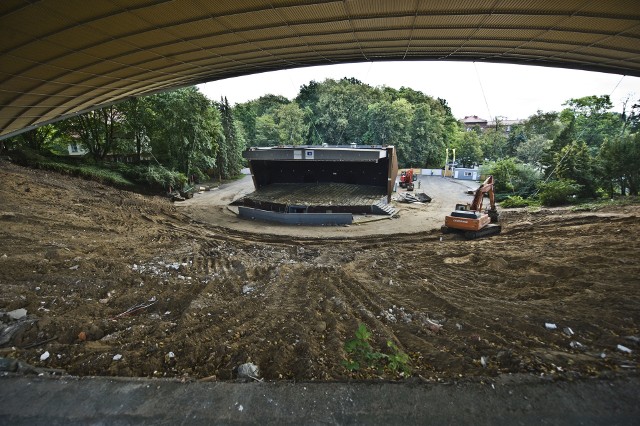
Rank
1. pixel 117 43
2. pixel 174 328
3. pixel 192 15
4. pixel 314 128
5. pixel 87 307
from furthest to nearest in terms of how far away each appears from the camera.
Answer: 1. pixel 314 128
2. pixel 117 43
3. pixel 192 15
4. pixel 87 307
5. pixel 174 328

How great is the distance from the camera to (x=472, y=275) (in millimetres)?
7719

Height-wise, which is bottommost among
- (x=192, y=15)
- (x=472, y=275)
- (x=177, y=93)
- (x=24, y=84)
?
(x=472, y=275)

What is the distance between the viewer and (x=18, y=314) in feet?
16.0

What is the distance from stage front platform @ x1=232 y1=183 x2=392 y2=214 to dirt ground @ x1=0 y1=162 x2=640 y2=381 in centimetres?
423

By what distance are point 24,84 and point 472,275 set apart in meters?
15.6

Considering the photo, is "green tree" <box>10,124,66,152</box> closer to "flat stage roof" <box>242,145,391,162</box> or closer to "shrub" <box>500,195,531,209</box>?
"flat stage roof" <box>242,145,391,162</box>

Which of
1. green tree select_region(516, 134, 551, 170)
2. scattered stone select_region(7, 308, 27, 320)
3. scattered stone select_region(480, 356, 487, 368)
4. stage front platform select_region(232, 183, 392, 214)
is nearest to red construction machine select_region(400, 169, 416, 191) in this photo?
stage front platform select_region(232, 183, 392, 214)

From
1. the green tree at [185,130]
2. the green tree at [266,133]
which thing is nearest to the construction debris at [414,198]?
the green tree at [185,130]

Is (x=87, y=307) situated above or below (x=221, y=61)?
below

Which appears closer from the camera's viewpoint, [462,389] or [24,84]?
[462,389]

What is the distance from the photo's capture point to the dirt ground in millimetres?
3936

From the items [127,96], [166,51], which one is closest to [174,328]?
[166,51]

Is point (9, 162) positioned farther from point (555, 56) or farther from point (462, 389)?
point (555, 56)

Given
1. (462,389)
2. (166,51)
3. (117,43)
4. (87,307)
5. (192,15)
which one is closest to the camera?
(462,389)
